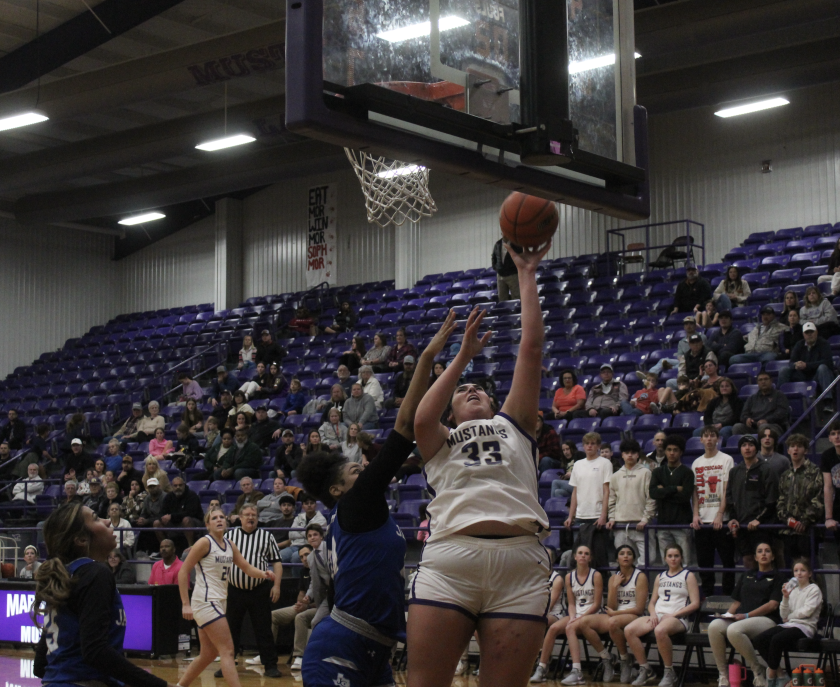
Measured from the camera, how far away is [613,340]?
15.2m

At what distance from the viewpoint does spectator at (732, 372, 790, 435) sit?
10.6m

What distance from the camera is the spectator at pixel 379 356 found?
16828mm

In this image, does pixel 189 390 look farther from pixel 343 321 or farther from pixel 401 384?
pixel 401 384

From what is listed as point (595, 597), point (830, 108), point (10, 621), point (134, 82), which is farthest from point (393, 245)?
point (595, 597)

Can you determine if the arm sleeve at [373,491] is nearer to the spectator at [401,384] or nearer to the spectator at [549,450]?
the spectator at [549,450]

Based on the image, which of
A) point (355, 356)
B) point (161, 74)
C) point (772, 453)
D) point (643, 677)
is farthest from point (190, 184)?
point (643, 677)

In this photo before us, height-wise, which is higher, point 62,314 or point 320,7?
point 62,314

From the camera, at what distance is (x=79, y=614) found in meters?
3.48

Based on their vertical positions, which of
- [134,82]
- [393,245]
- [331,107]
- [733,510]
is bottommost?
[733,510]

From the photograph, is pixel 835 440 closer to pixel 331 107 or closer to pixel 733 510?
pixel 733 510

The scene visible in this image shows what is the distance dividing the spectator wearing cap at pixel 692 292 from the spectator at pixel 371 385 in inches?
179

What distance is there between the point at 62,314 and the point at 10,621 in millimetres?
15012

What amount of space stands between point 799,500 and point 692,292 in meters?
6.38

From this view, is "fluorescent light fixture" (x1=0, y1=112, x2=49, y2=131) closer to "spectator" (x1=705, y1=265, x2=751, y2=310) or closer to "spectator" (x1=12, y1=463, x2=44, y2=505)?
"spectator" (x1=12, y1=463, x2=44, y2=505)
